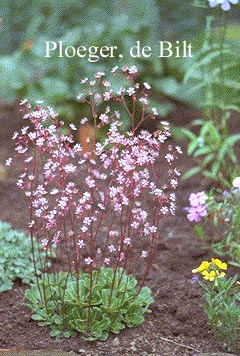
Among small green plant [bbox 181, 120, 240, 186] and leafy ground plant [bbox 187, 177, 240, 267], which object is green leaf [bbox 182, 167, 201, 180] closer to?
small green plant [bbox 181, 120, 240, 186]

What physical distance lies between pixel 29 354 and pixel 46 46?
3.42 m

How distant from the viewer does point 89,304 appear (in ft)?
11.9

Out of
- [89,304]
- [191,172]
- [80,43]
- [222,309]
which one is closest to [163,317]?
[222,309]

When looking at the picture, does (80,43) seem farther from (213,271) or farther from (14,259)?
(213,271)

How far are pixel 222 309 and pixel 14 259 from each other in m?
1.15

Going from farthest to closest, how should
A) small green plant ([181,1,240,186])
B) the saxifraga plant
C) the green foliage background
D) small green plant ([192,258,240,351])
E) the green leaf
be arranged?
the green foliage background < the green leaf < small green plant ([181,1,240,186]) < small green plant ([192,258,240,351]) < the saxifraga plant

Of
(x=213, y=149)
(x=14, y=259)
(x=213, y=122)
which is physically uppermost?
(x=213, y=122)

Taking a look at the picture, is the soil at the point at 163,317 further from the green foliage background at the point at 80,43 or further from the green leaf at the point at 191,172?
the green foliage background at the point at 80,43

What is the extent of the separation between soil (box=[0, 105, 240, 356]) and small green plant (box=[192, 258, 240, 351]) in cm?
6

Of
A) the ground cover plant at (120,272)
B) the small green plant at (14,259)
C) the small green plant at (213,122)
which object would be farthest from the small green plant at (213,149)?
the small green plant at (14,259)

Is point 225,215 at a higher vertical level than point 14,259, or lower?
higher

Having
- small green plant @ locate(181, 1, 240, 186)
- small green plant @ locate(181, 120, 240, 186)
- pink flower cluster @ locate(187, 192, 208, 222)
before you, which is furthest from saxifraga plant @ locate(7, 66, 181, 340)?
small green plant @ locate(181, 120, 240, 186)

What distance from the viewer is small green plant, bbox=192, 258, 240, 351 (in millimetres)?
3617

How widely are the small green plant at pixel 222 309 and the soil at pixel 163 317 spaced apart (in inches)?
2.4
